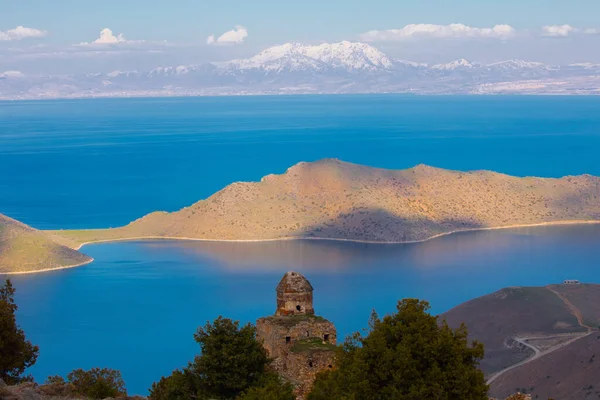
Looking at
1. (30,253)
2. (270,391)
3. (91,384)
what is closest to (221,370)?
(270,391)

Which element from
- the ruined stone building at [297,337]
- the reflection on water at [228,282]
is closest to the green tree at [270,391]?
the ruined stone building at [297,337]

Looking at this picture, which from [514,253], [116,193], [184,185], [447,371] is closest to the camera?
[447,371]

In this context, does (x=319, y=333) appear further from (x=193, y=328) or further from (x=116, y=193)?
(x=116, y=193)

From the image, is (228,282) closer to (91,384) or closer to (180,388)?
(91,384)

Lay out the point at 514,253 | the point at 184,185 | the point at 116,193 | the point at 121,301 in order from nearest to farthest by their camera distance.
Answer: the point at 121,301
the point at 514,253
the point at 116,193
the point at 184,185

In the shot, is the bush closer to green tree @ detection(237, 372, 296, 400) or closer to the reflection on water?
green tree @ detection(237, 372, 296, 400)

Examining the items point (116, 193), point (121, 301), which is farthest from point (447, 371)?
point (116, 193)

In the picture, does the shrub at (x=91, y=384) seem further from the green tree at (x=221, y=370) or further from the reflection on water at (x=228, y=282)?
the reflection on water at (x=228, y=282)
